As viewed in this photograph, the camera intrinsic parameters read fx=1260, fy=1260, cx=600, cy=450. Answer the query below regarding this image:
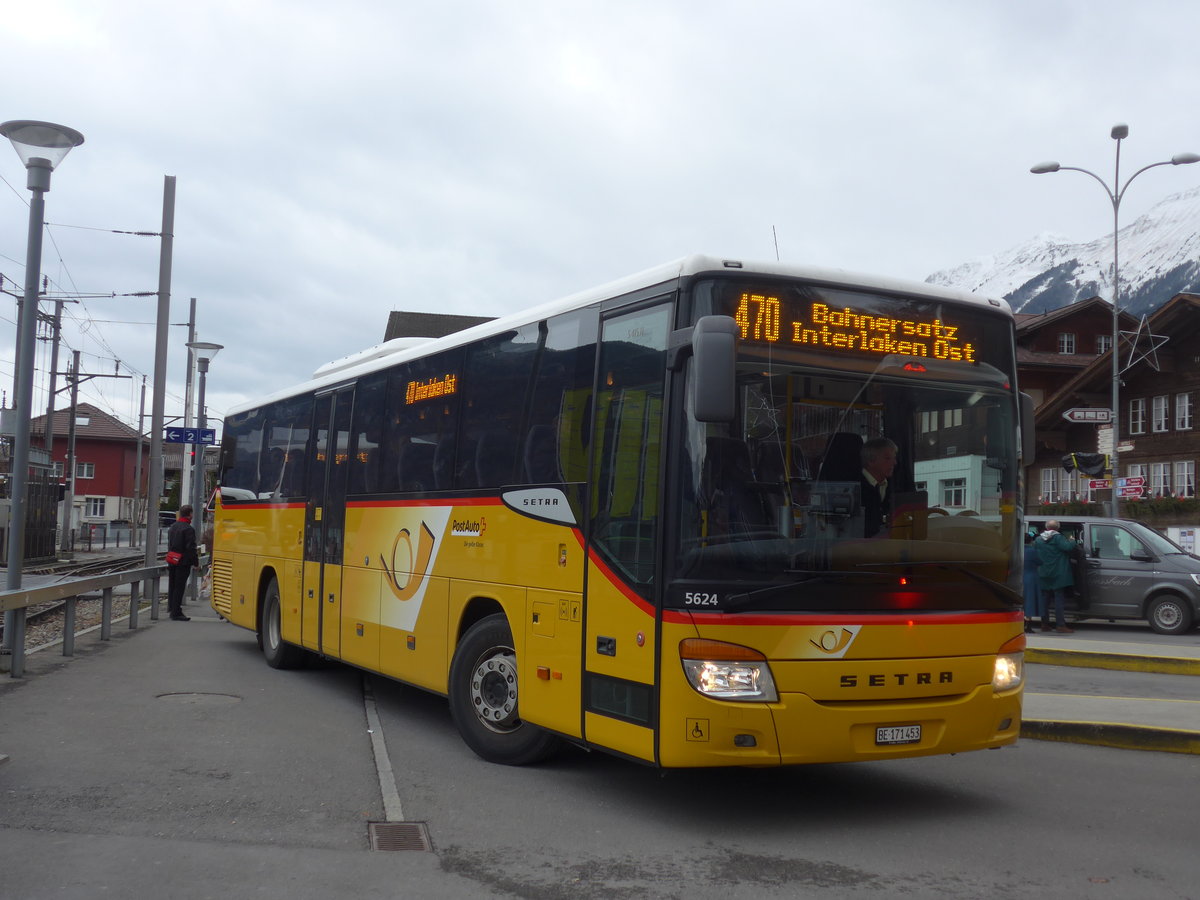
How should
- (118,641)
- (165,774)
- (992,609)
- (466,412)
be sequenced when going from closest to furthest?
(992,609) < (165,774) < (466,412) < (118,641)

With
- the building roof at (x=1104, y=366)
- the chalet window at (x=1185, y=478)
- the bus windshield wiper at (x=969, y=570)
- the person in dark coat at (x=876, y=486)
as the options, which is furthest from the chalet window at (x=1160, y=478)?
the person in dark coat at (x=876, y=486)

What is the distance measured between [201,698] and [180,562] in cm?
941

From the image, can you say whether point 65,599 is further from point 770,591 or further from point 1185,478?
point 1185,478

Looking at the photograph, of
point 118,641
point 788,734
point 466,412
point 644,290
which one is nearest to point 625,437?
point 644,290

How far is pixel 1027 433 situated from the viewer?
7.56m

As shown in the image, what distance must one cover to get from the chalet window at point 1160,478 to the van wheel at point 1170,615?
1080 inches

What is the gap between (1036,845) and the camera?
21.2 ft

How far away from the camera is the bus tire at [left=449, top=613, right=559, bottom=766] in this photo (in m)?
8.09

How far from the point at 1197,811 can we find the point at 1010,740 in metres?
1.21

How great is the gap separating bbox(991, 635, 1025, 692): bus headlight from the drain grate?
320 cm

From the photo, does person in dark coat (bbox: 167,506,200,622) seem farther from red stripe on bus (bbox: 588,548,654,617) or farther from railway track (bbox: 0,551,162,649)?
red stripe on bus (bbox: 588,548,654,617)

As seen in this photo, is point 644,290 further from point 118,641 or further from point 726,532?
point 118,641

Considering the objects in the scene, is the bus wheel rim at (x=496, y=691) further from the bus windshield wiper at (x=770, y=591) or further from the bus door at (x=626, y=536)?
the bus windshield wiper at (x=770, y=591)

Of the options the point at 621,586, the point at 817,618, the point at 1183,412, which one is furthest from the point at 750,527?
the point at 1183,412
